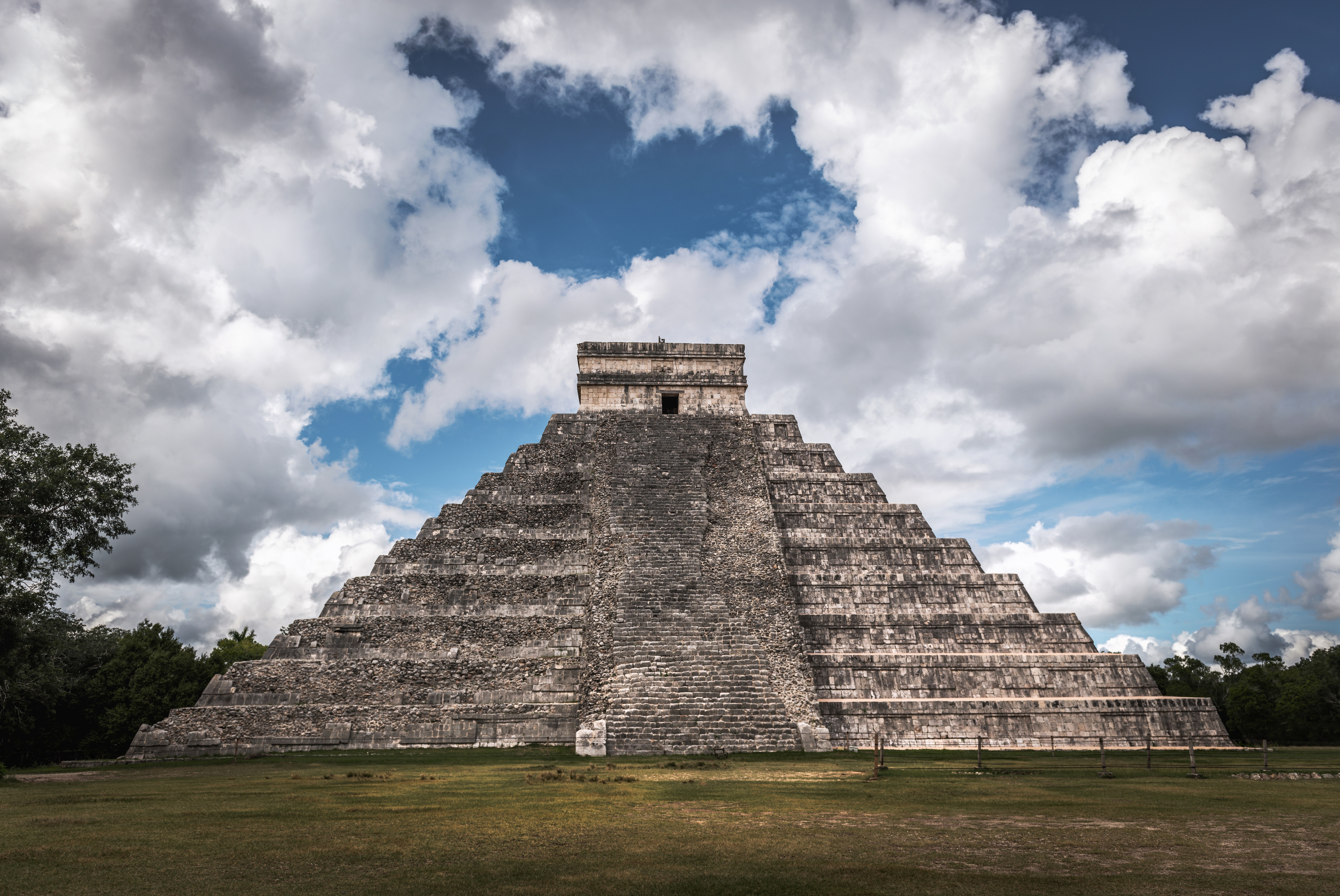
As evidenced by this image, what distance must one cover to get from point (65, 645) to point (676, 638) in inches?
870

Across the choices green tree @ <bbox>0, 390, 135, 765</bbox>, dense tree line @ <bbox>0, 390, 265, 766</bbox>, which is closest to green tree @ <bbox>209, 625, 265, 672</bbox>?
dense tree line @ <bbox>0, 390, 265, 766</bbox>

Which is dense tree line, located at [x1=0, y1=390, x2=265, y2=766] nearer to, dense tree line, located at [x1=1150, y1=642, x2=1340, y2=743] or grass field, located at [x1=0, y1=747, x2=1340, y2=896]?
grass field, located at [x1=0, y1=747, x2=1340, y2=896]

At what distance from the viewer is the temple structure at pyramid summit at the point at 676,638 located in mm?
17234

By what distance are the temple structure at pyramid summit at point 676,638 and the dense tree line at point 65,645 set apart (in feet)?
14.2

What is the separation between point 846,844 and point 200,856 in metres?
5.11

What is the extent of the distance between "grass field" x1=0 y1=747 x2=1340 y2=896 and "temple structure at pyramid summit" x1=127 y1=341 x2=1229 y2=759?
430 centimetres

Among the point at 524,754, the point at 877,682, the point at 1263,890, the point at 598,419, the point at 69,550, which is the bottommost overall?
the point at 1263,890

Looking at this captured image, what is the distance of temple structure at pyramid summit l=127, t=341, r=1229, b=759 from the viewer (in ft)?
56.5

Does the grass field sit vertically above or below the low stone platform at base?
below

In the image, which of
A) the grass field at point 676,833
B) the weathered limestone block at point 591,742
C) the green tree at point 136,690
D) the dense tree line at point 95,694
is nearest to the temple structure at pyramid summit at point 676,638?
the weathered limestone block at point 591,742

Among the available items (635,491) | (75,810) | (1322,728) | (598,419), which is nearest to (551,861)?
(75,810)

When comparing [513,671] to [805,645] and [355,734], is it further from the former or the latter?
[805,645]

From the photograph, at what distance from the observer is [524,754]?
16.1 meters

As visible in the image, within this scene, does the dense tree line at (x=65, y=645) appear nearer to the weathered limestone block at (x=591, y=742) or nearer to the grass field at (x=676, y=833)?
the grass field at (x=676, y=833)
